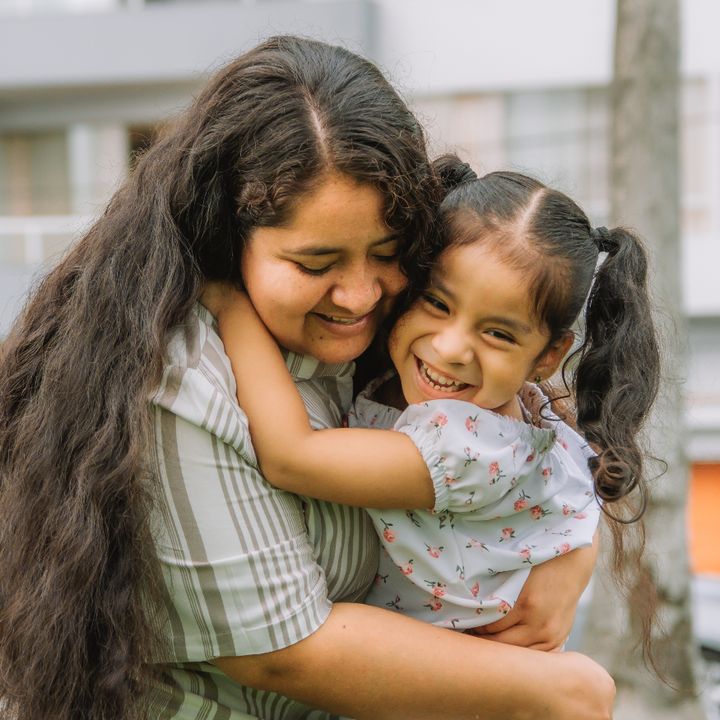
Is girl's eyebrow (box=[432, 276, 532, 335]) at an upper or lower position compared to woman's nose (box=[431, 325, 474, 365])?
upper

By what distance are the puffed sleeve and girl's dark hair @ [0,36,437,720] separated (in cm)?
4

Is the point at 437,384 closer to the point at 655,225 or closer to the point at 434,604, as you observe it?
the point at 434,604

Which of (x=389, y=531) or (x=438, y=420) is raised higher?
(x=438, y=420)

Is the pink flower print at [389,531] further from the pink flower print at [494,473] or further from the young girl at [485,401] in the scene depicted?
the pink flower print at [494,473]

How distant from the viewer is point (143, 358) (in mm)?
2076

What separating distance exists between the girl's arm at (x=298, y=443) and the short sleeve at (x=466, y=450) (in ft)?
0.10

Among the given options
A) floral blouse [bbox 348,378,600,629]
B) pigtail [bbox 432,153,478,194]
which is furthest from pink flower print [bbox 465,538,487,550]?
pigtail [bbox 432,153,478,194]

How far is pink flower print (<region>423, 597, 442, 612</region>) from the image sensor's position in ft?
8.01

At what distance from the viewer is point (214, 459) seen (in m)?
2.08

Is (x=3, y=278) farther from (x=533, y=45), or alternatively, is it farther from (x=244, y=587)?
(x=244, y=587)

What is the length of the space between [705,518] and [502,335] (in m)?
11.1

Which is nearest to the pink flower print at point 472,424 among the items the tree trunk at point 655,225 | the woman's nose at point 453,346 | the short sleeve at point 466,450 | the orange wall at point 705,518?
the short sleeve at point 466,450

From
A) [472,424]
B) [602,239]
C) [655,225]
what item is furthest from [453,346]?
[655,225]

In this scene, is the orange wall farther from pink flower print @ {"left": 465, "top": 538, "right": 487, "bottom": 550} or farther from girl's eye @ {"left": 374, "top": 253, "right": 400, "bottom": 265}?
girl's eye @ {"left": 374, "top": 253, "right": 400, "bottom": 265}
